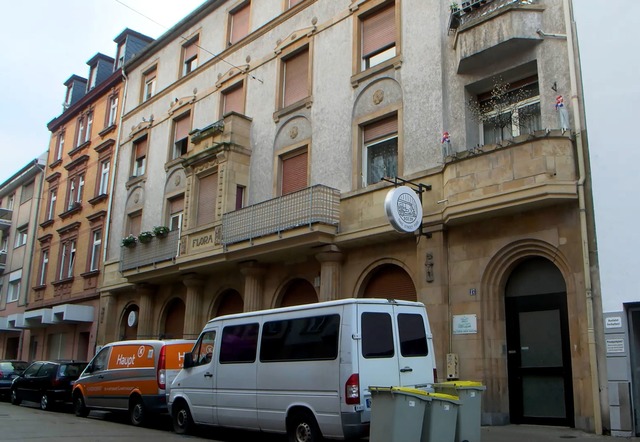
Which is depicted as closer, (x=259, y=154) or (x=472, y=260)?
(x=472, y=260)

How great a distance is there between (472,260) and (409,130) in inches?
144

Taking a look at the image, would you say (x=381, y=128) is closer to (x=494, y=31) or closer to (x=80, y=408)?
(x=494, y=31)

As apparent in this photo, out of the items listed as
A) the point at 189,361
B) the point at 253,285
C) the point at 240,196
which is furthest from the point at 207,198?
the point at 189,361

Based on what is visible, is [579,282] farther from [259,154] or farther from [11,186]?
[11,186]

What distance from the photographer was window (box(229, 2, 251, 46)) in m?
21.6

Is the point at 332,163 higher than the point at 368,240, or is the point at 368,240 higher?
the point at 332,163

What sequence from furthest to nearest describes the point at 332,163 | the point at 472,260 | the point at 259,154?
the point at 259,154 → the point at 332,163 → the point at 472,260

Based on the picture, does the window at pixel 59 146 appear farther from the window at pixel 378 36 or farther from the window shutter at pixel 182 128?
the window at pixel 378 36

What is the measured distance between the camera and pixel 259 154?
19188 mm

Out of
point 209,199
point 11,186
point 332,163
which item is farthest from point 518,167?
point 11,186

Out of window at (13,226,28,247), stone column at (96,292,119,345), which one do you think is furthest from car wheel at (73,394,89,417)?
window at (13,226,28,247)

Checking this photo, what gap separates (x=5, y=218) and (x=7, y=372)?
2115 cm

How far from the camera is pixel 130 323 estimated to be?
24.2 meters

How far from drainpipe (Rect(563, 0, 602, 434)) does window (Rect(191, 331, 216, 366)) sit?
675 cm
